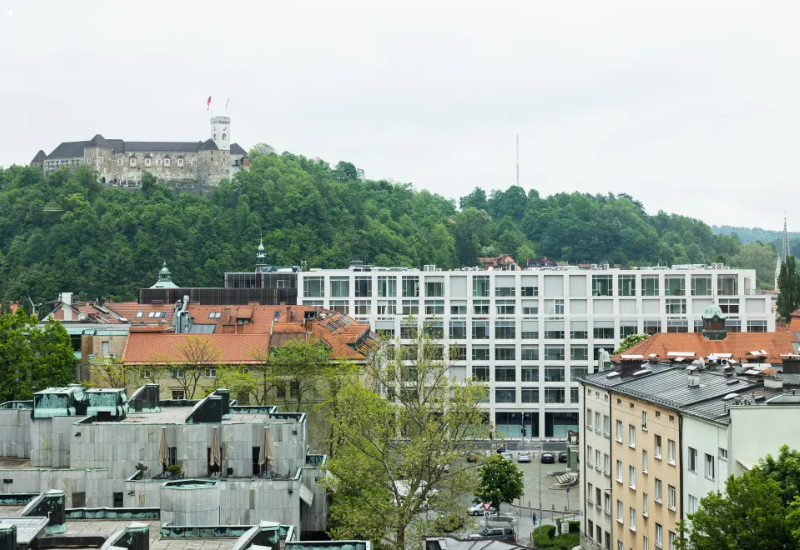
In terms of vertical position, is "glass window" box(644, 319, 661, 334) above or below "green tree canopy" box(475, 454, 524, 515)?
above

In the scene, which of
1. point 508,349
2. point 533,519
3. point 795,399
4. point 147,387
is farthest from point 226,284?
point 795,399

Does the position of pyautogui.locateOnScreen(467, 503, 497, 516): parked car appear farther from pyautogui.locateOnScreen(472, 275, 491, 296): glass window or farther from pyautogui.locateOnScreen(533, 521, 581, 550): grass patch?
pyautogui.locateOnScreen(472, 275, 491, 296): glass window

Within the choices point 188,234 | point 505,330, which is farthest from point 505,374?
point 188,234

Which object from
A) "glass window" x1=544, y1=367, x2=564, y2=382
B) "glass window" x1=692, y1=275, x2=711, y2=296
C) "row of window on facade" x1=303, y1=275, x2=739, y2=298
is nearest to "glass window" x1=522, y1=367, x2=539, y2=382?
"glass window" x1=544, y1=367, x2=564, y2=382

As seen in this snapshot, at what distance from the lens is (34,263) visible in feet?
545

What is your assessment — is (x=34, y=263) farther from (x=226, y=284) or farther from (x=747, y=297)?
(x=747, y=297)

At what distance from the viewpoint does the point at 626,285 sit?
103625 mm

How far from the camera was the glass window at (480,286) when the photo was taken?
10431 centimetres

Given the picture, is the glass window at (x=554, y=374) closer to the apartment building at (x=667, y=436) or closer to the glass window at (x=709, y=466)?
the apartment building at (x=667, y=436)

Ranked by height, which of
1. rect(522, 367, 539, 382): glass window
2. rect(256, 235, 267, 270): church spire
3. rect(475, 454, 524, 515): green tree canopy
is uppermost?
rect(256, 235, 267, 270): church spire

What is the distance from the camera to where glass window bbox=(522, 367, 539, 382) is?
101 meters

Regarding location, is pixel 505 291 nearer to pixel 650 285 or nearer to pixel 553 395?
pixel 553 395

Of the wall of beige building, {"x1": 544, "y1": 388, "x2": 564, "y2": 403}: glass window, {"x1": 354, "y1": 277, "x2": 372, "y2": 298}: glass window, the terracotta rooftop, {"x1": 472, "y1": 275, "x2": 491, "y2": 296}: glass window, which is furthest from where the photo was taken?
{"x1": 354, "y1": 277, "x2": 372, "y2": 298}: glass window

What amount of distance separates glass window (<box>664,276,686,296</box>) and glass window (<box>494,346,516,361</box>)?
15.2m
